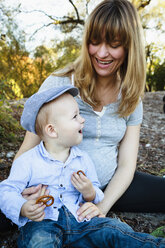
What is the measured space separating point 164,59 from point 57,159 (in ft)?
54.1

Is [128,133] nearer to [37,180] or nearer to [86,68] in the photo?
[86,68]

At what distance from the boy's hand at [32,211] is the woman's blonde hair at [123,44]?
3.40ft

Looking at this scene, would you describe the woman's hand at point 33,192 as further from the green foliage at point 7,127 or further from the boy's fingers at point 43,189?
the green foliage at point 7,127

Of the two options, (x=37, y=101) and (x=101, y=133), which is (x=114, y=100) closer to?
(x=101, y=133)

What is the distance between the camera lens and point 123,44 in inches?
80.0

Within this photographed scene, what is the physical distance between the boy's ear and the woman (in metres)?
0.34

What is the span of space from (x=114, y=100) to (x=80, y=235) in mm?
1233

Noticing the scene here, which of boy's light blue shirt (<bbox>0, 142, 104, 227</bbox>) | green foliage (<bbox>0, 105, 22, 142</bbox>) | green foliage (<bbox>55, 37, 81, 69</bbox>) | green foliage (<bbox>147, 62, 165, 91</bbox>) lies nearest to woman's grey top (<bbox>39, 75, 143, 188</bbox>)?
boy's light blue shirt (<bbox>0, 142, 104, 227</bbox>)

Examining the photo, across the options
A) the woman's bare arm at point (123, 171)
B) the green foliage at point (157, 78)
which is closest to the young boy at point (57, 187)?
the woman's bare arm at point (123, 171)

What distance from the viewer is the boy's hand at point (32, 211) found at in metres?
1.50

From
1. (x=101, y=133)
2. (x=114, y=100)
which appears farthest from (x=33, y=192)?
(x=114, y=100)

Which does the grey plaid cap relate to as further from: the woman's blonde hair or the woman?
the woman's blonde hair

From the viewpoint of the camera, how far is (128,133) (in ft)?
7.72

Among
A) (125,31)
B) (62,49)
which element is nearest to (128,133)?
(125,31)
